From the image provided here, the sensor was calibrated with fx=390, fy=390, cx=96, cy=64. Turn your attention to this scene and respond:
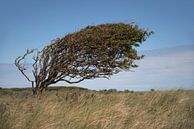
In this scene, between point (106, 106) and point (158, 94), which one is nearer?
point (106, 106)

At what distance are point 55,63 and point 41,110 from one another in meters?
16.4

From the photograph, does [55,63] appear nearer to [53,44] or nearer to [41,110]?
[53,44]

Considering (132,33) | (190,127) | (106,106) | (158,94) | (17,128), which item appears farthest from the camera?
(132,33)

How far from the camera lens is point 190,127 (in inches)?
343

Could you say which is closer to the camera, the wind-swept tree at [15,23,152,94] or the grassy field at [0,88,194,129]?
the grassy field at [0,88,194,129]

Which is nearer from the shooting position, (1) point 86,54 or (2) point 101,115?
(2) point 101,115

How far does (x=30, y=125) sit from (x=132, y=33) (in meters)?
19.4

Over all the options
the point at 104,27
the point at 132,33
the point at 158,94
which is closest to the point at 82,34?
the point at 104,27

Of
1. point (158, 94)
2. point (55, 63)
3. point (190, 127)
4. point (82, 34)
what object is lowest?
point (190, 127)

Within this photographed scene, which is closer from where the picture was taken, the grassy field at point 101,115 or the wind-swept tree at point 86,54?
the grassy field at point 101,115

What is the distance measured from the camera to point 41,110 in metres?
8.94

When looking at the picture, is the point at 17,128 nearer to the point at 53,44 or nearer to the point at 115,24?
the point at 53,44

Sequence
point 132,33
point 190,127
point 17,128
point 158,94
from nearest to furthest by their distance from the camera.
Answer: point 17,128
point 190,127
point 158,94
point 132,33

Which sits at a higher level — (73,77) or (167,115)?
(73,77)
